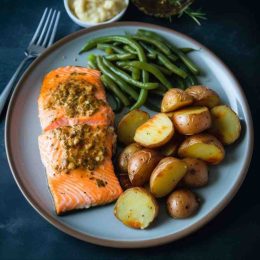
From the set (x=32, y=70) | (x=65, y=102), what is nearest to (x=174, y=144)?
(x=65, y=102)

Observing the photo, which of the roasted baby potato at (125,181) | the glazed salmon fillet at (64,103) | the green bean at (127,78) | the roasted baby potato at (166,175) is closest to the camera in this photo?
the roasted baby potato at (166,175)

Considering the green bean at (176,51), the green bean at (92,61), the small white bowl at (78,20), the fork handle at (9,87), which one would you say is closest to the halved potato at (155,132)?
the green bean at (176,51)

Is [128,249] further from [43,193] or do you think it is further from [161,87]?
[161,87]

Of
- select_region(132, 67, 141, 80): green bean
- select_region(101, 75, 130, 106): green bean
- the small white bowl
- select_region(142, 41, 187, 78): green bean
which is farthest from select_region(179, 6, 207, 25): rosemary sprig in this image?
select_region(101, 75, 130, 106): green bean

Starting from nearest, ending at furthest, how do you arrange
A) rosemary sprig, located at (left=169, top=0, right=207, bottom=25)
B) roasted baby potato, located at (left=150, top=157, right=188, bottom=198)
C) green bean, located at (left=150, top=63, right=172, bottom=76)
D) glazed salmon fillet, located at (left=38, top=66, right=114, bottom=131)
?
roasted baby potato, located at (left=150, top=157, right=188, bottom=198), glazed salmon fillet, located at (left=38, top=66, right=114, bottom=131), green bean, located at (left=150, top=63, right=172, bottom=76), rosemary sprig, located at (left=169, top=0, right=207, bottom=25)

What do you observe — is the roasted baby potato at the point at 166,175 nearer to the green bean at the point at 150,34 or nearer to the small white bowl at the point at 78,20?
the green bean at the point at 150,34

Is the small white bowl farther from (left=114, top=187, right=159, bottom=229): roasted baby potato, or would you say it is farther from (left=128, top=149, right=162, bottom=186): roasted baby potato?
(left=114, top=187, right=159, bottom=229): roasted baby potato

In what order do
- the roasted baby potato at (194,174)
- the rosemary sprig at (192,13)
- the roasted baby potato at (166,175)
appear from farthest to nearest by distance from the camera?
the rosemary sprig at (192,13) → the roasted baby potato at (194,174) → the roasted baby potato at (166,175)
